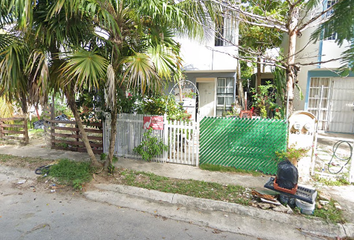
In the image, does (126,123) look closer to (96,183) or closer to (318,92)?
(96,183)

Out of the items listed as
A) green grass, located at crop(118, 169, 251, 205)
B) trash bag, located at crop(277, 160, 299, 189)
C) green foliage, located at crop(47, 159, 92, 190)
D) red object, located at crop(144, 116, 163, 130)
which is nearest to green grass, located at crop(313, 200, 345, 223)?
trash bag, located at crop(277, 160, 299, 189)

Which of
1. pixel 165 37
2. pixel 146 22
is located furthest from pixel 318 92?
pixel 146 22

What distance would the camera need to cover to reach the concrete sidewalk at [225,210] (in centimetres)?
326

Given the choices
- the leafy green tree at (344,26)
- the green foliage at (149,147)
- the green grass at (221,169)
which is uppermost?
the leafy green tree at (344,26)

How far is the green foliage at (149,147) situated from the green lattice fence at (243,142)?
1156 millimetres

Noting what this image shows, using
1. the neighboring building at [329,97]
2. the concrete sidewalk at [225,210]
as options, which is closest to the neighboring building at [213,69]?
the neighboring building at [329,97]

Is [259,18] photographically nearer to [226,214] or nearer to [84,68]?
[84,68]

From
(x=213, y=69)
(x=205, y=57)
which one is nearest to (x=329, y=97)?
(x=213, y=69)

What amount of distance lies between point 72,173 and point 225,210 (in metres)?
3.58

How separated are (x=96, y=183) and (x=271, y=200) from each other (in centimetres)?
367

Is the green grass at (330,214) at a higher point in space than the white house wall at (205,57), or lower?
lower

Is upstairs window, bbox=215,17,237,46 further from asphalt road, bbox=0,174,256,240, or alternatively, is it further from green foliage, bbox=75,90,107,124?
asphalt road, bbox=0,174,256,240

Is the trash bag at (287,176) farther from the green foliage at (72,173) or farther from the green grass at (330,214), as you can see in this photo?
the green foliage at (72,173)

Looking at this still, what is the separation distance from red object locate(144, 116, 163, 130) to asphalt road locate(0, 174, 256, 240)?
259cm
